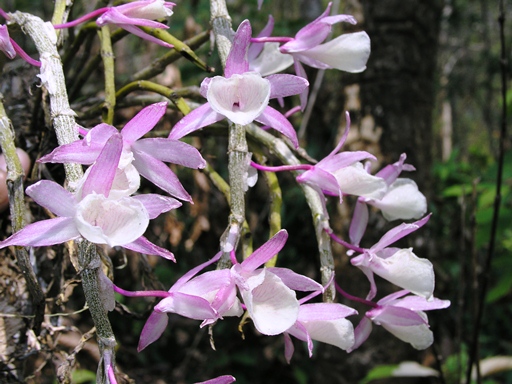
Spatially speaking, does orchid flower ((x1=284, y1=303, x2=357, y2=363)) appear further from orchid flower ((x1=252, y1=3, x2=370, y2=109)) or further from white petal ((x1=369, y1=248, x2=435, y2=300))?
orchid flower ((x1=252, y1=3, x2=370, y2=109))

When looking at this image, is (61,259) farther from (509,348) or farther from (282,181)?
(509,348)

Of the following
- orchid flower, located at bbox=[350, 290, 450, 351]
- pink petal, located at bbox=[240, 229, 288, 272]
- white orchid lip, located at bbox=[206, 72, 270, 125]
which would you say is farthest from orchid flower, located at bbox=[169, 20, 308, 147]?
orchid flower, located at bbox=[350, 290, 450, 351]

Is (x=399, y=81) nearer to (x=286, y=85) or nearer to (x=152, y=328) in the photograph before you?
(x=286, y=85)

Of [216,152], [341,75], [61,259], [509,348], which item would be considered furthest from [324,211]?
[509,348]

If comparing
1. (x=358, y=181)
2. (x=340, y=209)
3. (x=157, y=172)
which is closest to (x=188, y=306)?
(x=157, y=172)

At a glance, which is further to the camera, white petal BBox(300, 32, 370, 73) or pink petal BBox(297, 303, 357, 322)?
white petal BBox(300, 32, 370, 73)

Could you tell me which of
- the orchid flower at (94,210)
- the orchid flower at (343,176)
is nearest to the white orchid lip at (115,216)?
the orchid flower at (94,210)

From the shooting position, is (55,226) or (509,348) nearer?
(55,226)

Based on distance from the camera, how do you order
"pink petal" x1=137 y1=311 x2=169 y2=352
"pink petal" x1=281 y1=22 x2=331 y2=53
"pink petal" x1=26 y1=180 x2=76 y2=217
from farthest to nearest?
1. "pink petal" x1=281 y1=22 x2=331 y2=53
2. "pink petal" x1=137 y1=311 x2=169 y2=352
3. "pink petal" x1=26 y1=180 x2=76 y2=217

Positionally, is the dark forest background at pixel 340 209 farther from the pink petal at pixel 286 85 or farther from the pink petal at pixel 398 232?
the pink petal at pixel 398 232
